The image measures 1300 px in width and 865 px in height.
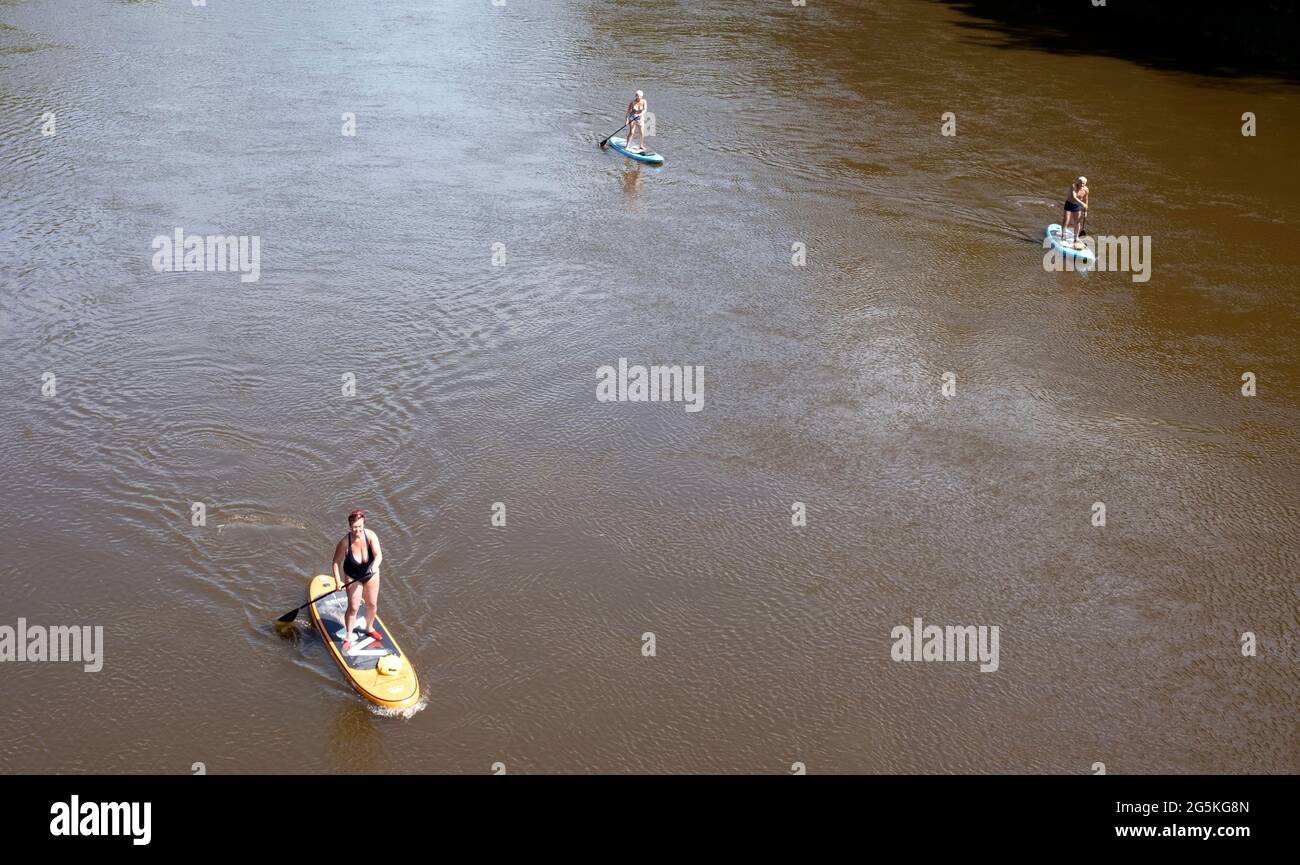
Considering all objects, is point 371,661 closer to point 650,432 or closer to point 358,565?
point 358,565

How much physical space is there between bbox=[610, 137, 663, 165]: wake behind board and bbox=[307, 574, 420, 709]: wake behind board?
16.3 metres

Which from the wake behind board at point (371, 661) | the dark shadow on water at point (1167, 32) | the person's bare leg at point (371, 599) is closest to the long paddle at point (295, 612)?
the wake behind board at point (371, 661)

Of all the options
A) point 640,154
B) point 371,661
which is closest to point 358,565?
point 371,661

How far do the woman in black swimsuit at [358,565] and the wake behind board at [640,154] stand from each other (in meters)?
16.3

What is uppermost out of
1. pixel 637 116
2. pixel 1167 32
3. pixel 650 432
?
pixel 1167 32

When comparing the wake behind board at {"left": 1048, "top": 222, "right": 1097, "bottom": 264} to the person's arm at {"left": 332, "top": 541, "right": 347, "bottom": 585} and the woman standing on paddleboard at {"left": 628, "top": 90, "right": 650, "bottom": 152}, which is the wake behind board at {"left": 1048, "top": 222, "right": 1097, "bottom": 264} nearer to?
the woman standing on paddleboard at {"left": 628, "top": 90, "right": 650, "bottom": 152}

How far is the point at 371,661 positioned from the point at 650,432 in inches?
238

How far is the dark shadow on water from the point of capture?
1395 inches

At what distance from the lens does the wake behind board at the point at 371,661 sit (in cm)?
1173

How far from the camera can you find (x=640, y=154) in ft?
88.5

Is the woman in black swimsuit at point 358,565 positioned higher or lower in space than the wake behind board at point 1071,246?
lower

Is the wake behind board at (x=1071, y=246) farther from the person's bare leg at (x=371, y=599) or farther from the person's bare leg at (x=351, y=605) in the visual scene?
the person's bare leg at (x=351, y=605)
